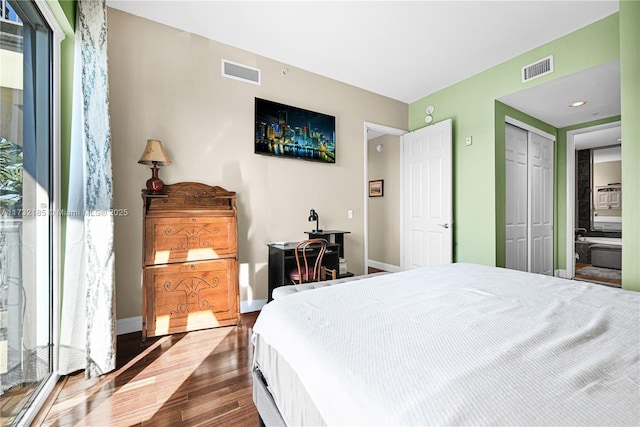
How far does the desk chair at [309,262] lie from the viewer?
2.81 metres

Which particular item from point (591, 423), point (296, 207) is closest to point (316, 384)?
point (591, 423)

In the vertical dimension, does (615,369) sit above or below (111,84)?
below

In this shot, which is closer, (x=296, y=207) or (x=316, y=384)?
(x=316, y=384)

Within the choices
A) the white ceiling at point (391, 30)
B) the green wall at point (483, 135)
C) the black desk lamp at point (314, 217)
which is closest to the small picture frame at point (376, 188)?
the green wall at point (483, 135)

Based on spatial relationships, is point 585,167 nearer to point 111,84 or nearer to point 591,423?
point 591,423

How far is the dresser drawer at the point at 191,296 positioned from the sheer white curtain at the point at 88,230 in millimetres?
459

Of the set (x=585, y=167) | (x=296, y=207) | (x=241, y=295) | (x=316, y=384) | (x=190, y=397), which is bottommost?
(x=190, y=397)

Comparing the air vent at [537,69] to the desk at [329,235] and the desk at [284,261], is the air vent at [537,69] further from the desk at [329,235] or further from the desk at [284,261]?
the desk at [284,261]

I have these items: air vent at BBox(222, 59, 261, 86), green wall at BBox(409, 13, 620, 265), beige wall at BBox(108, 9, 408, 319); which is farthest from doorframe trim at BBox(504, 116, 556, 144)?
air vent at BBox(222, 59, 261, 86)

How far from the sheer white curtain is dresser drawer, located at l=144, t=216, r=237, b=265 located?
1.53ft

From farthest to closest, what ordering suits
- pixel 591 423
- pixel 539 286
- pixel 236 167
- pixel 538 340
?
pixel 236 167 < pixel 539 286 < pixel 538 340 < pixel 591 423

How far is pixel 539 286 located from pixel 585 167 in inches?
258

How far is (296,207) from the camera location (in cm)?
346

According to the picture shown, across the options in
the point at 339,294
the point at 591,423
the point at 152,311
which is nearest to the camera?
the point at 591,423
